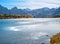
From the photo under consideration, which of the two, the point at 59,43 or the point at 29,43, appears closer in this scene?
the point at 59,43

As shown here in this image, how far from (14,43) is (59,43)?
20638mm

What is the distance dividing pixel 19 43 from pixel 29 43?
2.65 meters

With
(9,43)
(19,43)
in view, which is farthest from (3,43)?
(19,43)

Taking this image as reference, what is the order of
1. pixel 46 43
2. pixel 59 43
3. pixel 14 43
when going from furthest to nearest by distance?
1. pixel 14 43
2. pixel 46 43
3. pixel 59 43

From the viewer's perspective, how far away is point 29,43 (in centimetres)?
4128

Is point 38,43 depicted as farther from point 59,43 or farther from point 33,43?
point 59,43

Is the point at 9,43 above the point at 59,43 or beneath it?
beneath

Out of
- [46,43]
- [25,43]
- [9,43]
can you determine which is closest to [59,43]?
[46,43]

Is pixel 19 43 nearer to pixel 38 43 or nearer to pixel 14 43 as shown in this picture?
pixel 14 43

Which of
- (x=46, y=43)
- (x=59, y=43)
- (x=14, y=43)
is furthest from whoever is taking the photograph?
(x=14, y=43)

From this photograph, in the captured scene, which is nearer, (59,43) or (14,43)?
(59,43)

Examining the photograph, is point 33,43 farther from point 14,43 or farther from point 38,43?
point 14,43

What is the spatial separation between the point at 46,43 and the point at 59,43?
1559cm

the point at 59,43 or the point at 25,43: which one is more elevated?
the point at 59,43
